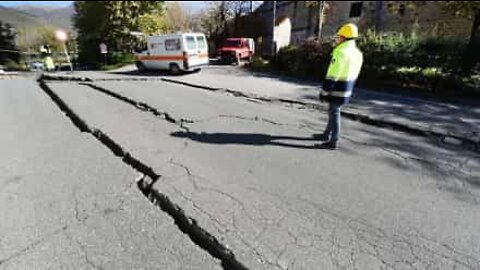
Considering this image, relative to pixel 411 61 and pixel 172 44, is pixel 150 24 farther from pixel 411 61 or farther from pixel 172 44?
pixel 411 61

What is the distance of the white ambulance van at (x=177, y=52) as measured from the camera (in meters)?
16.2

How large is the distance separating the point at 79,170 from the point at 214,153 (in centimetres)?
184

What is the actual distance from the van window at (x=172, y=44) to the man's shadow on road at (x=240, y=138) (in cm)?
1193

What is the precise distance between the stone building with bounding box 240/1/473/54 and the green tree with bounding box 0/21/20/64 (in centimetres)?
2579

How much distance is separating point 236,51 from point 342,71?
20.7 meters

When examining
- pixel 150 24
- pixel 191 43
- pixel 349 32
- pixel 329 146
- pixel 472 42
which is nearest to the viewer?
pixel 349 32

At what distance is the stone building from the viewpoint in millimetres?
23531

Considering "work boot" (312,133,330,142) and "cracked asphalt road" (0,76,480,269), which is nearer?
"cracked asphalt road" (0,76,480,269)

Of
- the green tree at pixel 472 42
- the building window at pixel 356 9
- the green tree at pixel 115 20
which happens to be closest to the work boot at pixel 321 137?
the green tree at pixel 472 42

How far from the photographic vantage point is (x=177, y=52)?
54.0ft

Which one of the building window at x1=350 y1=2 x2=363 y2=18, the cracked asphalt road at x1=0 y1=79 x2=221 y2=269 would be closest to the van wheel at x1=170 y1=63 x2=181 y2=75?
the cracked asphalt road at x1=0 y1=79 x2=221 y2=269

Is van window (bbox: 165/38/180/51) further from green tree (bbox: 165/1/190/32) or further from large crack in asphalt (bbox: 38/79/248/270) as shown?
green tree (bbox: 165/1/190/32)

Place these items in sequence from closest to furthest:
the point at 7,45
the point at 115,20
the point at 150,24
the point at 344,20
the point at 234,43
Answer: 1. the point at 234,43
2. the point at 115,20
3. the point at 150,24
4. the point at 344,20
5. the point at 7,45

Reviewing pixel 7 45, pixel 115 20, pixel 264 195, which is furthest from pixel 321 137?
pixel 7 45
